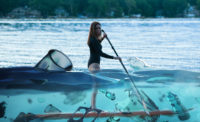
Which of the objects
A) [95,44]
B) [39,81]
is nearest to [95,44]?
[95,44]

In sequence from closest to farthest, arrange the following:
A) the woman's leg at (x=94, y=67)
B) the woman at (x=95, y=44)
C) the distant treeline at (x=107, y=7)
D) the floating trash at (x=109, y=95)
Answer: the floating trash at (x=109, y=95) → the woman at (x=95, y=44) → the woman's leg at (x=94, y=67) → the distant treeline at (x=107, y=7)

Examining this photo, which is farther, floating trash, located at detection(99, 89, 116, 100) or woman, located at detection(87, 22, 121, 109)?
woman, located at detection(87, 22, 121, 109)

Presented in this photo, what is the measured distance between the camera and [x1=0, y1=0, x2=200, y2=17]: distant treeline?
112m

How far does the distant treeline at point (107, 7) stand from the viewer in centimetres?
11194

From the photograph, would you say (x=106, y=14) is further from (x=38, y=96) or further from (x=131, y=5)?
(x=38, y=96)

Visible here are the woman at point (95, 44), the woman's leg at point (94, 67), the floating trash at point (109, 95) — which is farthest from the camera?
the woman's leg at point (94, 67)

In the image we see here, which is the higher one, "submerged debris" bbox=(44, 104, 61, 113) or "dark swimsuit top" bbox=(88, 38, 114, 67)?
"dark swimsuit top" bbox=(88, 38, 114, 67)

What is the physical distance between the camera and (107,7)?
366ft

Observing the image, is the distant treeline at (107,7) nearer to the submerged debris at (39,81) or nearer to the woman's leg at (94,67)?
the woman's leg at (94,67)

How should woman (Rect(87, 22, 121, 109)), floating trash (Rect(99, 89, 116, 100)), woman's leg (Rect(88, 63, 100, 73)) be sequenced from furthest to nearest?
woman's leg (Rect(88, 63, 100, 73)), woman (Rect(87, 22, 121, 109)), floating trash (Rect(99, 89, 116, 100))

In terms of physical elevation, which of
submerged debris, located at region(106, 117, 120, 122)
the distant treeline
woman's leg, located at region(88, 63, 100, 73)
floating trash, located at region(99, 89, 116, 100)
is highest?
woman's leg, located at region(88, 63, 100, 73)

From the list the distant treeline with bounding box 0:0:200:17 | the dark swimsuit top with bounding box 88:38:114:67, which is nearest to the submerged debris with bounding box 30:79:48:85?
the dark swimsuit top with bounding box 88:38:114:67

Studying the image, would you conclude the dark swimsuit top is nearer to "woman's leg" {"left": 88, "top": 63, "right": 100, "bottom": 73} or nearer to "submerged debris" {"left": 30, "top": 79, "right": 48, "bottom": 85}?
"woman's leg" {"left": 88, "top": 63, "right": 100, "bottom": 73}

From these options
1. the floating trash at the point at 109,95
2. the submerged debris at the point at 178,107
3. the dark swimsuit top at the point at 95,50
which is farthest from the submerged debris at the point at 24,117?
the submerged debris at the point at 178,107
